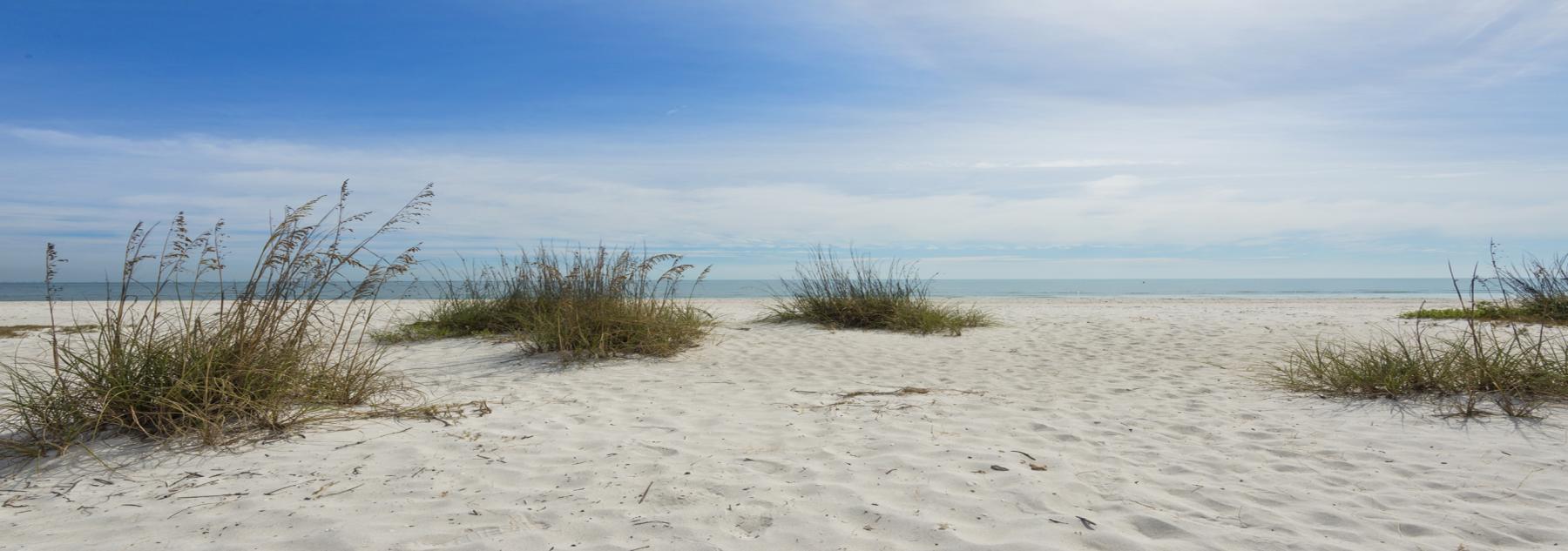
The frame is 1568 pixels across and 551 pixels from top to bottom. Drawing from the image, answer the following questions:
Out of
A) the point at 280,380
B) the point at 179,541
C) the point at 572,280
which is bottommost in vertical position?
the point at 179,541

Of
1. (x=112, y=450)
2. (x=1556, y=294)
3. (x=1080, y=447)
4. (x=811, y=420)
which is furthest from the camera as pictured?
(x=1556, y=294)

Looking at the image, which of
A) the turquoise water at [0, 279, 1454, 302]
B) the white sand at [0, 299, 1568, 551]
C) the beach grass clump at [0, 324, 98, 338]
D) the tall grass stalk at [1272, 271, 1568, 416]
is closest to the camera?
the white sand at [0, 299, 1568, 551]

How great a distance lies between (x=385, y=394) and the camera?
462 cm

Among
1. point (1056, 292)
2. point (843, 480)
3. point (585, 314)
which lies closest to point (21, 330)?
point (585, 314)

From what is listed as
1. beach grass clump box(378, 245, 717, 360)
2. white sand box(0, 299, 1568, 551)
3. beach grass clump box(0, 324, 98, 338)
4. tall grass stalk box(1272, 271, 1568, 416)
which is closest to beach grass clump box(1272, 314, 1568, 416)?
tall grass stalk box(1272, 271, 1568, 416)

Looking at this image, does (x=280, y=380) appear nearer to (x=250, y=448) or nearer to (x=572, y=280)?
(x=250, y=448)

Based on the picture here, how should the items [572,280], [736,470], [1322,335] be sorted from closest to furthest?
[736,470] → [572,280] → [1322,335]

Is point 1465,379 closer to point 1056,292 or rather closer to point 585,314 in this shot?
point 585,314

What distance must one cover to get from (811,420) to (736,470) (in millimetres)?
1068

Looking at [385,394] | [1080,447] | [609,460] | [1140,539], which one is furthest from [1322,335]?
[385,394]

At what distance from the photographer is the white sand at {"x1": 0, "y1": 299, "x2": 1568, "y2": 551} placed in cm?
250

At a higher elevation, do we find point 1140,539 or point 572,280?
point 572,280

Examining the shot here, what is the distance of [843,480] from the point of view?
3029 millimetres

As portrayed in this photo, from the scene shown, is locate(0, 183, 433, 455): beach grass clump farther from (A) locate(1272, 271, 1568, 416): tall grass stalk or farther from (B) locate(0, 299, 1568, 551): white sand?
(A) locate(1272, 271, 1568, 416): tall grass stalk
